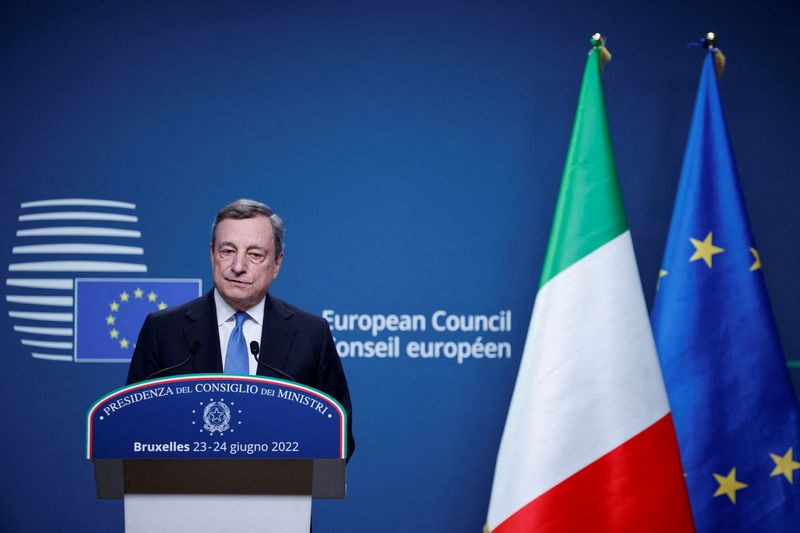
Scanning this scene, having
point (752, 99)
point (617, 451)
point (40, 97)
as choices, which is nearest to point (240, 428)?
point (617, 451)

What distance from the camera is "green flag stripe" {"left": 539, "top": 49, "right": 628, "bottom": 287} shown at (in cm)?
235

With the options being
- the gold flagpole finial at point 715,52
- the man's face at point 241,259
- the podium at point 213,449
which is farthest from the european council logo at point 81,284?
the gold flagpole finial at point 715,52

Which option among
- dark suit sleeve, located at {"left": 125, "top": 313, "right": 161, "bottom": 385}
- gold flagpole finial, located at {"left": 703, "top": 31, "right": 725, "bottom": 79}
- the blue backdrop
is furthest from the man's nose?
gold flagpole finial, located at {"left": 703, "top": 31, "right": 725, "bottom": 79}

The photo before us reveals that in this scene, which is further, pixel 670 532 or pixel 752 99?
pixel 752 99

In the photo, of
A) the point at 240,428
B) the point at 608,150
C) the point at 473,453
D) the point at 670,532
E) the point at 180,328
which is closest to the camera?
the point at 240,428

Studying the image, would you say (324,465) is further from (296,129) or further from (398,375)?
(296,129)

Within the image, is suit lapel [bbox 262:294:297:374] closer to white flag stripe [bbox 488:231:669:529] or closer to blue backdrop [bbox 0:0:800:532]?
white flag stripe [bbox 488:231:669:529]

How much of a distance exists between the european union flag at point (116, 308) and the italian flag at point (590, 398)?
1411 millimetres

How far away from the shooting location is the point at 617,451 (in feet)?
7.31

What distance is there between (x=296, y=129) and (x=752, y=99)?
1827 millimetres

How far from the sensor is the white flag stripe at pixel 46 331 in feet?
9.61

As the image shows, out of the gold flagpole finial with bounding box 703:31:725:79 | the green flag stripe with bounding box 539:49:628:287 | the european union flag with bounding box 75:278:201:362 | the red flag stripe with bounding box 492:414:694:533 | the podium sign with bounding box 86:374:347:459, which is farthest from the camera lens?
the european union flag with bounding box 75:278:201:362

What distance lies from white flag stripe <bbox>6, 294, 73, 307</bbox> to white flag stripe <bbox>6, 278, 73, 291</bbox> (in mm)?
40

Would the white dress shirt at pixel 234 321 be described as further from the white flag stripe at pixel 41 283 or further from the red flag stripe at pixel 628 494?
the white flag stripe at pixel 41 283
